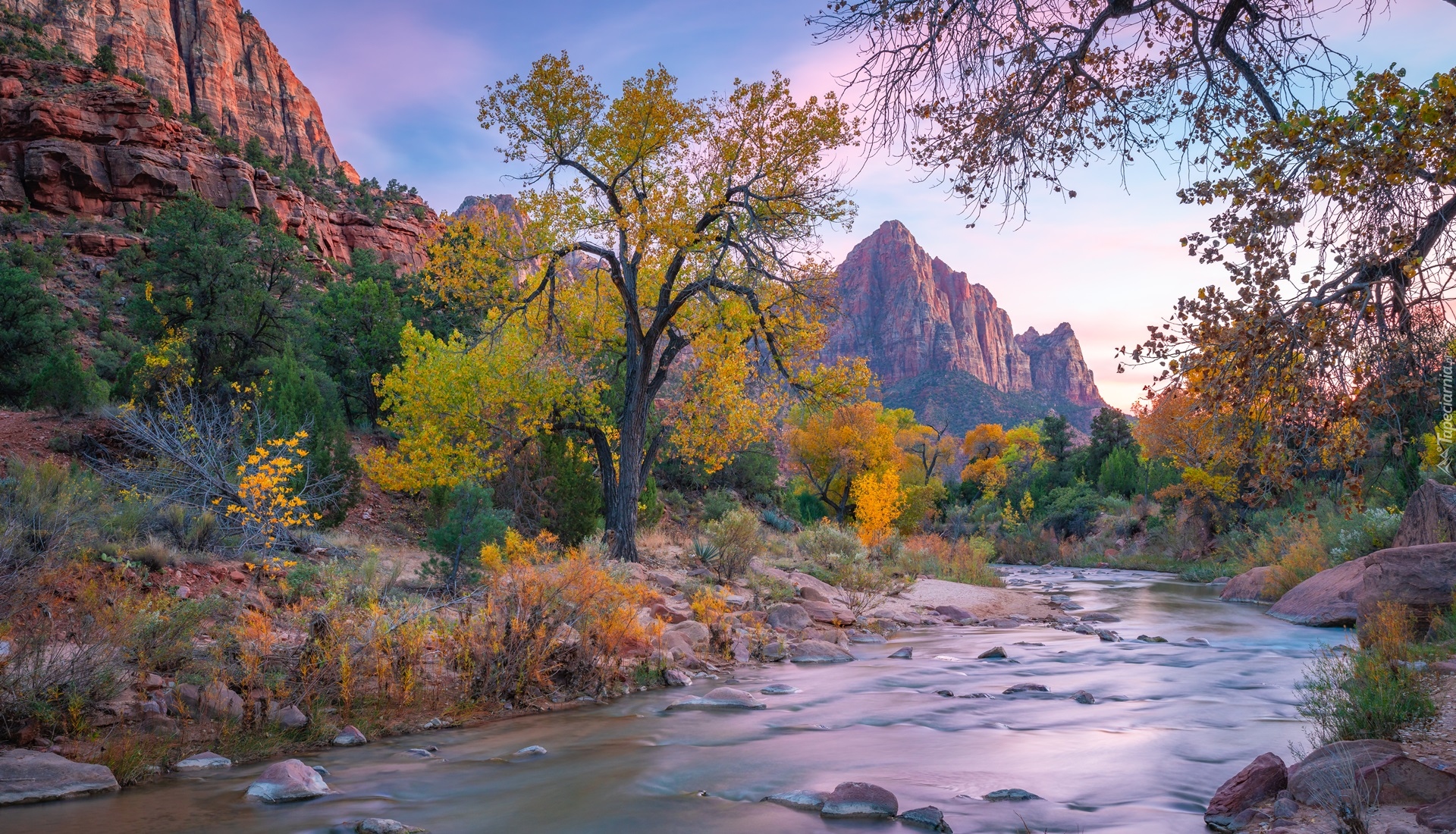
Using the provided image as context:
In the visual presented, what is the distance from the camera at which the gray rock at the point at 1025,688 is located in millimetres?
8664

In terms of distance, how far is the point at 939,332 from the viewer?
523 ft

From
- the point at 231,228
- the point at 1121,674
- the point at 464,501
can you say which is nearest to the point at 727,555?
the point at 464,501

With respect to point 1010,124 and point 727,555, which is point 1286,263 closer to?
point 1010,124

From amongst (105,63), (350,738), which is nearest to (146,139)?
(105,63)

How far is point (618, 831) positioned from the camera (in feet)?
15.4

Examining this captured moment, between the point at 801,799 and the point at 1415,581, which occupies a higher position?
the point at 1415,581

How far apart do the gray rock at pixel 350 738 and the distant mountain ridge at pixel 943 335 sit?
5454 inches

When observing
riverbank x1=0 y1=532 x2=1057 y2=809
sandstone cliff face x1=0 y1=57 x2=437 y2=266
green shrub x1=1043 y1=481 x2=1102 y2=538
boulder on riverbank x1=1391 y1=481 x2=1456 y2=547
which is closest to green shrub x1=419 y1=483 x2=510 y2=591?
riverbank x1=0 y1=532 x2=1057 y2=809

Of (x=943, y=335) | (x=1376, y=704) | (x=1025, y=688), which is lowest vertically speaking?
(x=1025, y=688)

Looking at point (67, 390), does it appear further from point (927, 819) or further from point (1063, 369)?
point (1063, 369)

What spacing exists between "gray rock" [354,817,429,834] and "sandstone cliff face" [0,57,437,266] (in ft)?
138

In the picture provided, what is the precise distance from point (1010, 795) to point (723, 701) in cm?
342

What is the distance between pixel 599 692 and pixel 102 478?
957 centimetres

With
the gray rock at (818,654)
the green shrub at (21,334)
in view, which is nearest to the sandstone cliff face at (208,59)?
the green shrub at (21,334)
